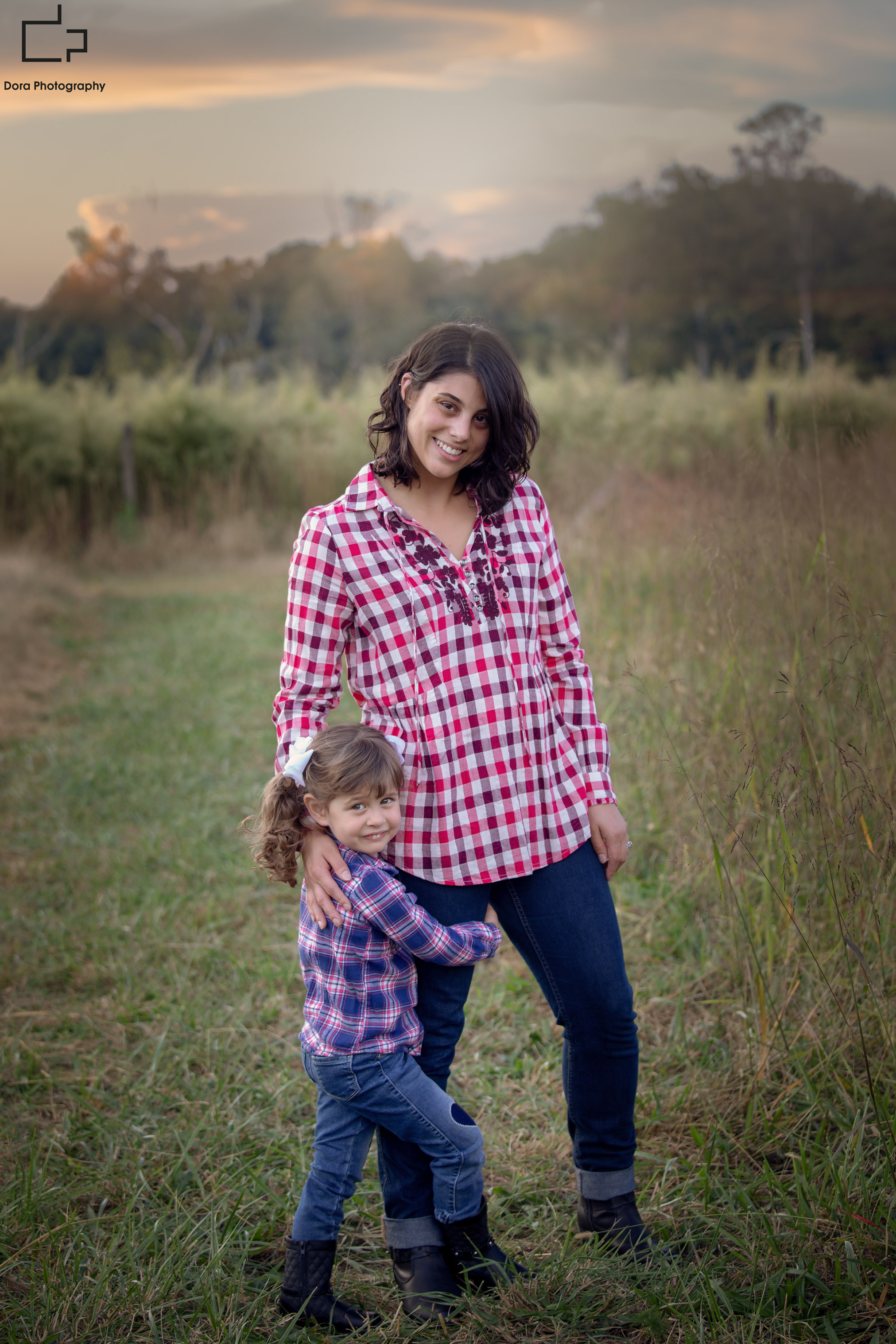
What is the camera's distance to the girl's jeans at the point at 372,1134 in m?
1.48

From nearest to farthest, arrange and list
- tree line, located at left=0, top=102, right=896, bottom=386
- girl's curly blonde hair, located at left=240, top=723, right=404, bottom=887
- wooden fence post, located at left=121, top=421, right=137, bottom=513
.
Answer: girl's curly blonde hair, located at left=240, top=723, right=404, bottom=887 < wooden fence post, located at left=121, top=421, right=137, bottom=513 < tree line, located at left=0, top=102, right=896, bottom=386

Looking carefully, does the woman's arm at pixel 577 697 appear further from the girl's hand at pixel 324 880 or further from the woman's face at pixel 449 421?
the girl's hand at pixel 324 880

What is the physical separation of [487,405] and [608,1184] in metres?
1.27

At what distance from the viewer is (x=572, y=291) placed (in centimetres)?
2819

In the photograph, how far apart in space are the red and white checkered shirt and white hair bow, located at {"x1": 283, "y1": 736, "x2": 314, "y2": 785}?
3 cm

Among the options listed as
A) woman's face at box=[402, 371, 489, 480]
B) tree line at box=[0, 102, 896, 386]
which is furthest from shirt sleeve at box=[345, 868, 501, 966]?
tree line at box=[0, 102, 896, 386]

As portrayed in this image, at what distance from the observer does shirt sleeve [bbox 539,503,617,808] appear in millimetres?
1639

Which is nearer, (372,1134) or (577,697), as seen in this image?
(372,1134)

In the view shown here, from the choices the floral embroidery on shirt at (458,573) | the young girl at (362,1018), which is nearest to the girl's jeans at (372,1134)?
the young girl at (362,1018)

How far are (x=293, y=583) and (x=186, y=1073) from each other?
1390 mm

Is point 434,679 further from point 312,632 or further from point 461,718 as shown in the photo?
point 312,632

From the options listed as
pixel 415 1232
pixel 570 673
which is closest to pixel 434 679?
pixel 570 673

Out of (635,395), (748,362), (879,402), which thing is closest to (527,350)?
(748,362)

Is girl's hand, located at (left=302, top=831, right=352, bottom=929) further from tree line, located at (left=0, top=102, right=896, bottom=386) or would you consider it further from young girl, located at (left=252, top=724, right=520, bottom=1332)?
tree line, located at (left=0, top=102, right=896, bottom=386)
